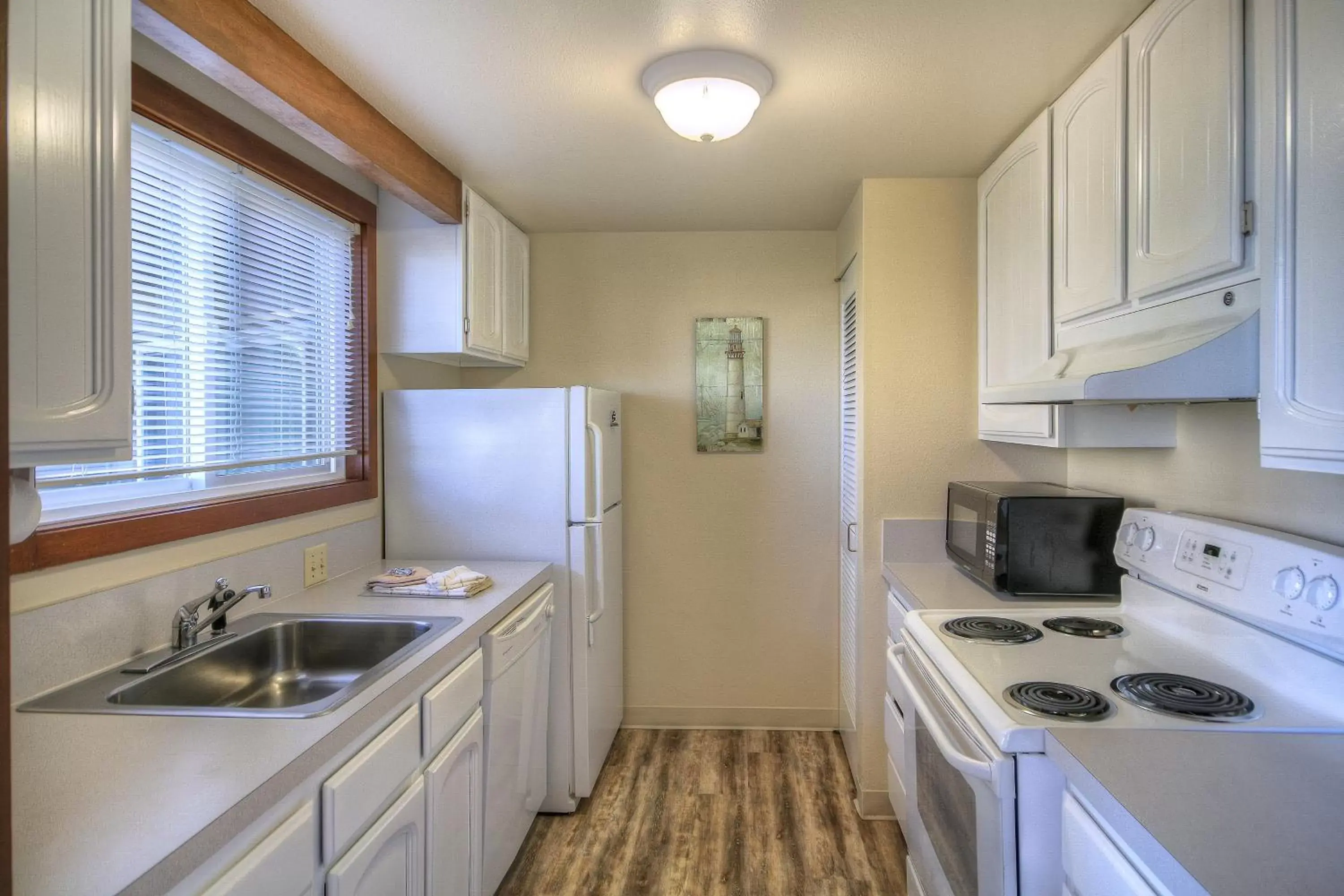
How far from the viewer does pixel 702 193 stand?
2.79 meters

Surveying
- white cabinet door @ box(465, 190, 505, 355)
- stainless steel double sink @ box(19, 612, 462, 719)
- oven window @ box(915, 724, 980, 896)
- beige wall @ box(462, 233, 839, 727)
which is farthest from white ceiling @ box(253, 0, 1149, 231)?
oven window @ box(915, 724, 980, 896)

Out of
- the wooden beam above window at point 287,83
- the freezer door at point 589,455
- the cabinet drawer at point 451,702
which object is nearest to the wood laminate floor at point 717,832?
the cabinet drawer at point 451,702

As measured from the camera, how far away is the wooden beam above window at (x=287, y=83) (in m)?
1.38

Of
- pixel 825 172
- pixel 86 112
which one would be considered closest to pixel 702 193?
pixel 825 172

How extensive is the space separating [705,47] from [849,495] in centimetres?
188

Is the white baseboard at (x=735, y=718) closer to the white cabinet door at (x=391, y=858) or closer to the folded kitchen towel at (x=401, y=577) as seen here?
the folded kitchen towel at (x=401, y=577)

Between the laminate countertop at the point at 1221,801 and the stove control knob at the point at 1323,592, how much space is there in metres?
0.24

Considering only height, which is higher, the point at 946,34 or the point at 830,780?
the point at 946,34

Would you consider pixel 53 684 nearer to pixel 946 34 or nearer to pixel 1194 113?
pixel 946 34

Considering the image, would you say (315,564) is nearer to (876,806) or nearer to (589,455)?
(589,455)

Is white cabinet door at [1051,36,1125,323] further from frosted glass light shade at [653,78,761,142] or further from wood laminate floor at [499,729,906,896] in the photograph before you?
wood laminate floor at [499,729,906,896]

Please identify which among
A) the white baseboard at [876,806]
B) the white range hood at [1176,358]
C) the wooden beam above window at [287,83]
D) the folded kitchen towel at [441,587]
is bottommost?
the white baseboard at [876,806]

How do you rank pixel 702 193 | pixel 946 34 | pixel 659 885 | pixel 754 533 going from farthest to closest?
1. pixel 754 533
2. pixel 702 193
3. pixel 659 885
4. pixel 946 34

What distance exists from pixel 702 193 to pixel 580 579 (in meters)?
1.55
